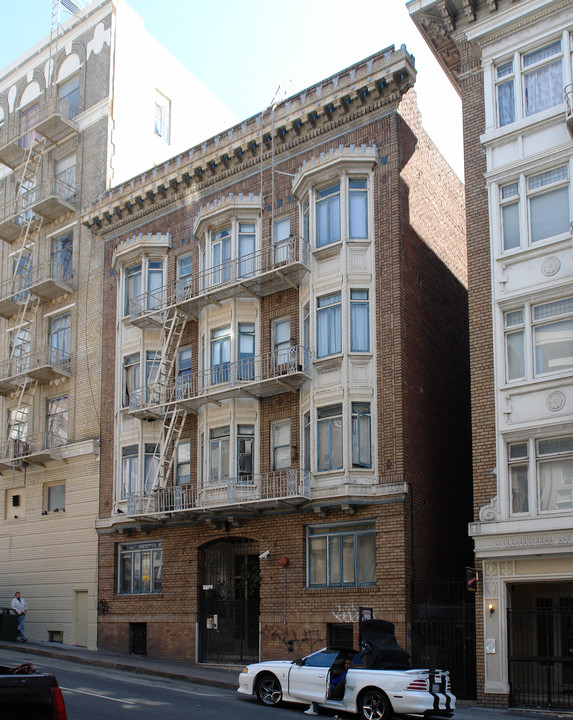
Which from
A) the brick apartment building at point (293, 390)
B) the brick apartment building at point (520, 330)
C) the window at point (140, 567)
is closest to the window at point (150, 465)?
the brick apartment building at point (293, 390)

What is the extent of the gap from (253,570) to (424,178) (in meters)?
12.9

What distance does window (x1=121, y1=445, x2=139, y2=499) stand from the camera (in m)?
29.2

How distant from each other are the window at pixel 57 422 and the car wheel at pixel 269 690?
16.7 metres

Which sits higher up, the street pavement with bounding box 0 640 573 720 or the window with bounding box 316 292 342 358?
the window with bounding box 316 292 342 358

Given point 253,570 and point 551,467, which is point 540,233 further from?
point 253,570

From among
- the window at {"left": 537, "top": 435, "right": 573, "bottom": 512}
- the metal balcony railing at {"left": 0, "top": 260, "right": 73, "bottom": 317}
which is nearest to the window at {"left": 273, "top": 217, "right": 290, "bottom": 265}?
the window at {"left": 537, "top": 435, "right": 573, "bottom": 512}

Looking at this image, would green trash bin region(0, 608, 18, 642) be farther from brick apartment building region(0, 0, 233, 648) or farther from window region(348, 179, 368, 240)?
window region(348, 179, 368, 240)

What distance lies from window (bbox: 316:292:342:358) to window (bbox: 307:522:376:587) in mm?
4860

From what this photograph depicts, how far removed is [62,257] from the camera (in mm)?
35094

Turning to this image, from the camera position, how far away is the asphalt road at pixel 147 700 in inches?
605

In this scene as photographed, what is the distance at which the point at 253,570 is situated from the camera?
85.9 ft

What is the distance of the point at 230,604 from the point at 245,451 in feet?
14.8

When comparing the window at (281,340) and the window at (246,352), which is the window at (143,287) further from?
the window at (281,340)

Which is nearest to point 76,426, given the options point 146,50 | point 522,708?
point 146,50
